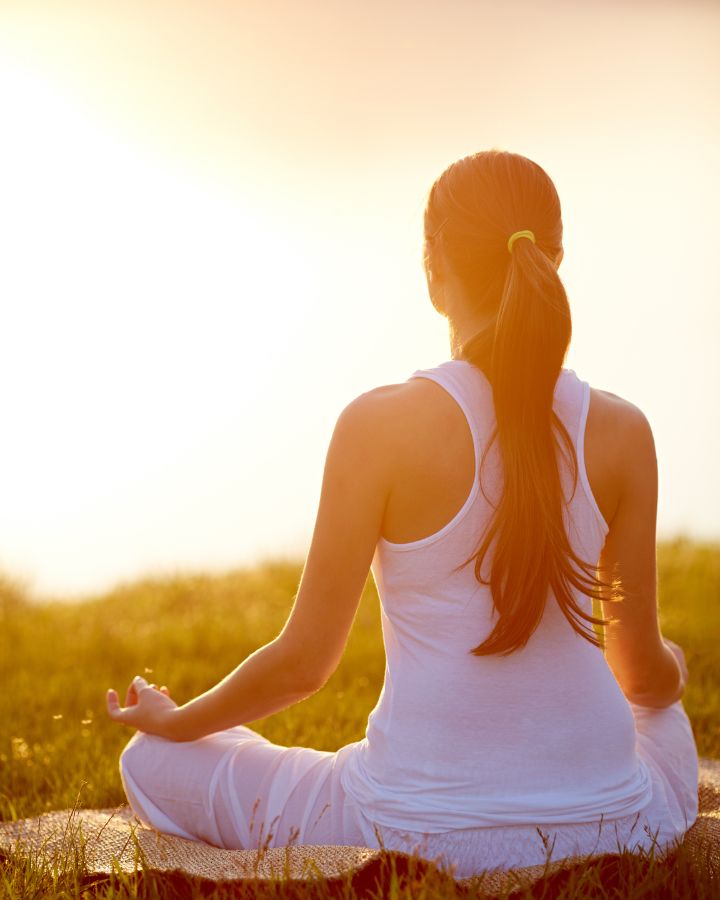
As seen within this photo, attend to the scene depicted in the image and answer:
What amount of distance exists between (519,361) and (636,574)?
737 mm

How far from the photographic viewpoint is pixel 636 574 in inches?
107

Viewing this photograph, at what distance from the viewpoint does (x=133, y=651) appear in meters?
6.39

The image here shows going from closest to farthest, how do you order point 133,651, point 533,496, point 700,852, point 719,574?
point 533,496 → point 700,852 → point 133,651 → point 719,574

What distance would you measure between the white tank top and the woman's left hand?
0.73m

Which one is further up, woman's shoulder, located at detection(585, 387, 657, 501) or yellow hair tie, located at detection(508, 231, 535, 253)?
yellow hair tie, located at detection(508, 231, 535, 253)

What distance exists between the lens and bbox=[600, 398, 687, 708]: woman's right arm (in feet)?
8.48

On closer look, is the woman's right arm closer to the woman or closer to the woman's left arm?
the woman

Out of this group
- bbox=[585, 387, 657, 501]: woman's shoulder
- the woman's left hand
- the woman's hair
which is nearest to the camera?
the woman's hair

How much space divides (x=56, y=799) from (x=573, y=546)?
2266mm

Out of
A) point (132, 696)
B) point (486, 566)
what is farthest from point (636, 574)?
point (132, 696)

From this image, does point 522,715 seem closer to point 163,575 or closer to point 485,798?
point 485,798

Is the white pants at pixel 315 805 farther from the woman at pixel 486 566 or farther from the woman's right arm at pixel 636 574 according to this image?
the woman's right arm at pixel 636 574

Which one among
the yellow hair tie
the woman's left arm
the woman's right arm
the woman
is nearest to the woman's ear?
the woman

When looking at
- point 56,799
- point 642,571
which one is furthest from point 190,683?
point 642,571
